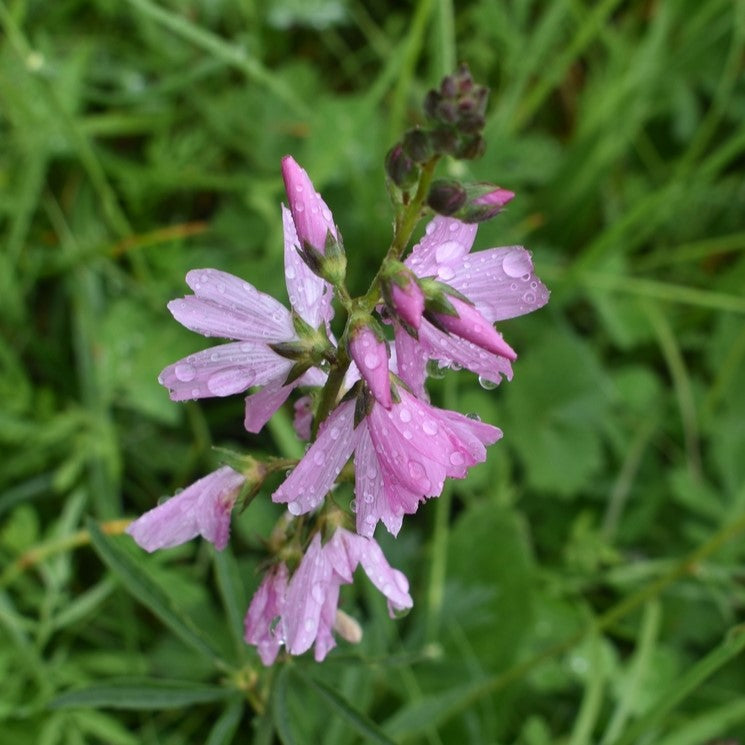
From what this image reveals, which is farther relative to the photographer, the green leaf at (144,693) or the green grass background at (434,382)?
the green grass background at (434,382)

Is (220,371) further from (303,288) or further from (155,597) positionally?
(155,597)

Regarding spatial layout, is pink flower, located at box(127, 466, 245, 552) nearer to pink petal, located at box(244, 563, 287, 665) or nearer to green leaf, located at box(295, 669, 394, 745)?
pink petal, located at box(244, 563, 287, 665)

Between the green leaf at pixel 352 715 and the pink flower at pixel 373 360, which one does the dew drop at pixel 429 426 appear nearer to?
the pink flower at pixel 373 360

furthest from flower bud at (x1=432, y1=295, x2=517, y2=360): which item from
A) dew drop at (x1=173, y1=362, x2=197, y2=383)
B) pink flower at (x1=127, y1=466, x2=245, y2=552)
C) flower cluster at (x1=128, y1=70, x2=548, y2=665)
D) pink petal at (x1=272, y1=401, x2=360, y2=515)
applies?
pink flower at (x1=127, y1=466, x2=245, y2=552)

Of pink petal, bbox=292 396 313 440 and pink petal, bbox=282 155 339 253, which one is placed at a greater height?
pink petal, bbox=282 155 339 253

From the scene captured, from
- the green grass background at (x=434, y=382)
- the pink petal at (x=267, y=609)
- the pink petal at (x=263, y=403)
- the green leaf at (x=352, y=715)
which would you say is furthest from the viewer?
the green grass background at (x=434, y=382)

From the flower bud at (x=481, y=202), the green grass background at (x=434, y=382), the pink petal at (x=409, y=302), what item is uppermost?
the flower bud at (x=481, y=202)

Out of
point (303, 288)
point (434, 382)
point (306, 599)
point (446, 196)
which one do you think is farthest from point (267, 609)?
point (434, 382)

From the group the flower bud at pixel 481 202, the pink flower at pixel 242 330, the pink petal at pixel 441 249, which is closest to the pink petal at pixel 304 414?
the pink flower at pixel 242 330
